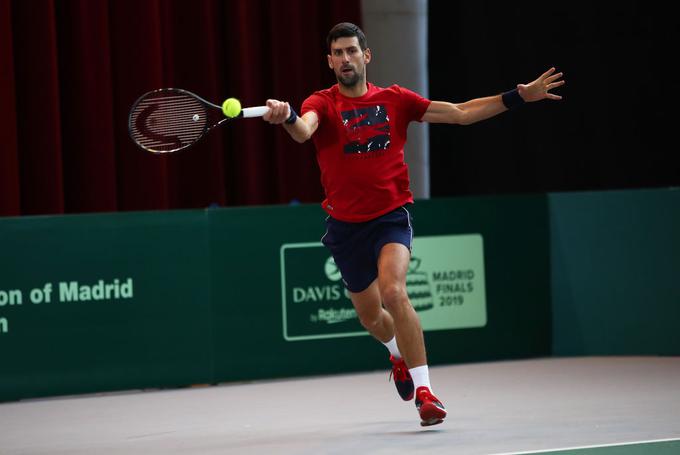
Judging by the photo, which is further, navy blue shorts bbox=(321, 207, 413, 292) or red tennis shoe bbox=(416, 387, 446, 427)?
A: navy blue shorts bbox=(321, 207, 413, 292)

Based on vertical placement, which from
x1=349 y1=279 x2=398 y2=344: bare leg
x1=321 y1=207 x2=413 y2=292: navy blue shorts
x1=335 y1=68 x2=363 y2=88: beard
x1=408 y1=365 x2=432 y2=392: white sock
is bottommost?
x1=408 y1=365 x2=432 y2=392: white sock

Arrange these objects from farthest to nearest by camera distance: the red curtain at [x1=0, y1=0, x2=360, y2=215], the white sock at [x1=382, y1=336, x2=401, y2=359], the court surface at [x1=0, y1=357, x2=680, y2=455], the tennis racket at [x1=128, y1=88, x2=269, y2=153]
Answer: the red curtain at [x1=0, y1=0, x2=360, y2=215] → the white sock at [x1=382, y1=336, x2=401, y2=359] → the tennis racket at [x1=128, y1=88, x2=269, y2=153] → the court surface at [x1=0, y1=357, x2=680, y2=455]

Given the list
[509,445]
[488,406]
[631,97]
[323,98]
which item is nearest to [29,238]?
[323,98]

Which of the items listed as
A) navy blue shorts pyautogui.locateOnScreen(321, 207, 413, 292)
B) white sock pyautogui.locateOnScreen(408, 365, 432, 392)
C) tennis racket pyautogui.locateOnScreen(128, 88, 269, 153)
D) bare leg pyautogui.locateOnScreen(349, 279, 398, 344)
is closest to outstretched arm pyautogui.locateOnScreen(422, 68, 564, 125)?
navy blue shorts pyautogui.locateOnScreen(321, 207, 413, 292)

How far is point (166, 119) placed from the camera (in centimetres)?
530

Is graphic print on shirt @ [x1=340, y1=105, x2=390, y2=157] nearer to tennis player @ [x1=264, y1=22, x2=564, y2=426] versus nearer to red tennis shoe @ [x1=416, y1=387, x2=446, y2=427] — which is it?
tennis player @ [x1=264, y1=22, x2=564, y2=426]

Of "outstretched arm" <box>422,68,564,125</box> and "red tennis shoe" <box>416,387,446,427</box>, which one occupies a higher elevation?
"outstretched arm" <box>422,68,564,125</box>

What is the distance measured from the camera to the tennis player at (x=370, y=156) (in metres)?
5.39

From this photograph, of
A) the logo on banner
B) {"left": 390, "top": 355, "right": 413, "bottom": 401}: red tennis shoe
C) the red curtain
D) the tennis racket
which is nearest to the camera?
the tennis racket

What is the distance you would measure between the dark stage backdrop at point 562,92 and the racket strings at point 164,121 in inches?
184

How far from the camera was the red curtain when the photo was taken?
8703 millimetres

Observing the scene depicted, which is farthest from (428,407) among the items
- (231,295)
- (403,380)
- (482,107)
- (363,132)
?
(231,295)

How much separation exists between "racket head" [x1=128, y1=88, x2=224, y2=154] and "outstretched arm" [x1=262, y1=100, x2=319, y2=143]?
400mm

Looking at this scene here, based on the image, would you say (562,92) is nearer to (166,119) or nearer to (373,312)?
(373,312)
